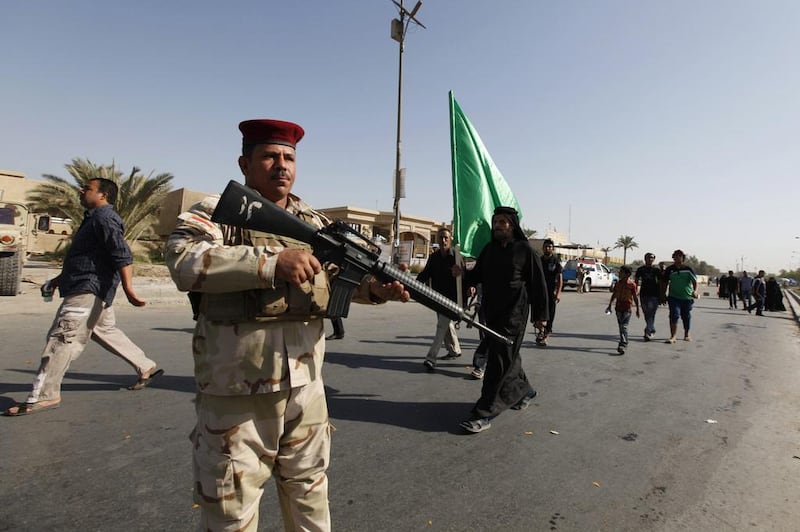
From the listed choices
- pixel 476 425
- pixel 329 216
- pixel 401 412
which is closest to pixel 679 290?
pixel 476 425

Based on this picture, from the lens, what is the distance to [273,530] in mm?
2055

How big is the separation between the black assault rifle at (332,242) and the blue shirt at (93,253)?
238 centimetres

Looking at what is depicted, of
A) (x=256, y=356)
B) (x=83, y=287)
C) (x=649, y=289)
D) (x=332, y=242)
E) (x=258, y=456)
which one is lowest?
(x=258, y=456)

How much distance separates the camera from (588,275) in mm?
24422

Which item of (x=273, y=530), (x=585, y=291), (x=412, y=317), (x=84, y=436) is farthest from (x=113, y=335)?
(x=585, y=291)

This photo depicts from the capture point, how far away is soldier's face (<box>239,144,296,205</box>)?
1.66m

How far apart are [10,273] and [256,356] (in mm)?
10400

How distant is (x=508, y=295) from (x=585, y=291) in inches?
892

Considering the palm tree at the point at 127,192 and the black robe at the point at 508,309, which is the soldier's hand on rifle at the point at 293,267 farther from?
the palm tree at the point at 127,192

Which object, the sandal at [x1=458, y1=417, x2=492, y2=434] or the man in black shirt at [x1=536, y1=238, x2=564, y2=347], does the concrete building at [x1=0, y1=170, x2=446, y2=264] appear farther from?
the sandal at [x1=458, y1=417, x2=492, y2=434]

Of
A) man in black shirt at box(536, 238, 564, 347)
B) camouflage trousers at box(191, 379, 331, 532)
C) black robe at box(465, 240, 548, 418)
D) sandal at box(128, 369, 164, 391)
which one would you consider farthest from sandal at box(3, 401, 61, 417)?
man in black shirt at box(536, 238, 564, 347)

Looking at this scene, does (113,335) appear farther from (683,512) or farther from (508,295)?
(683,512)

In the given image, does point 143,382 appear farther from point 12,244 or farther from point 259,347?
point 12,244

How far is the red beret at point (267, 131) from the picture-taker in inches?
64.4
